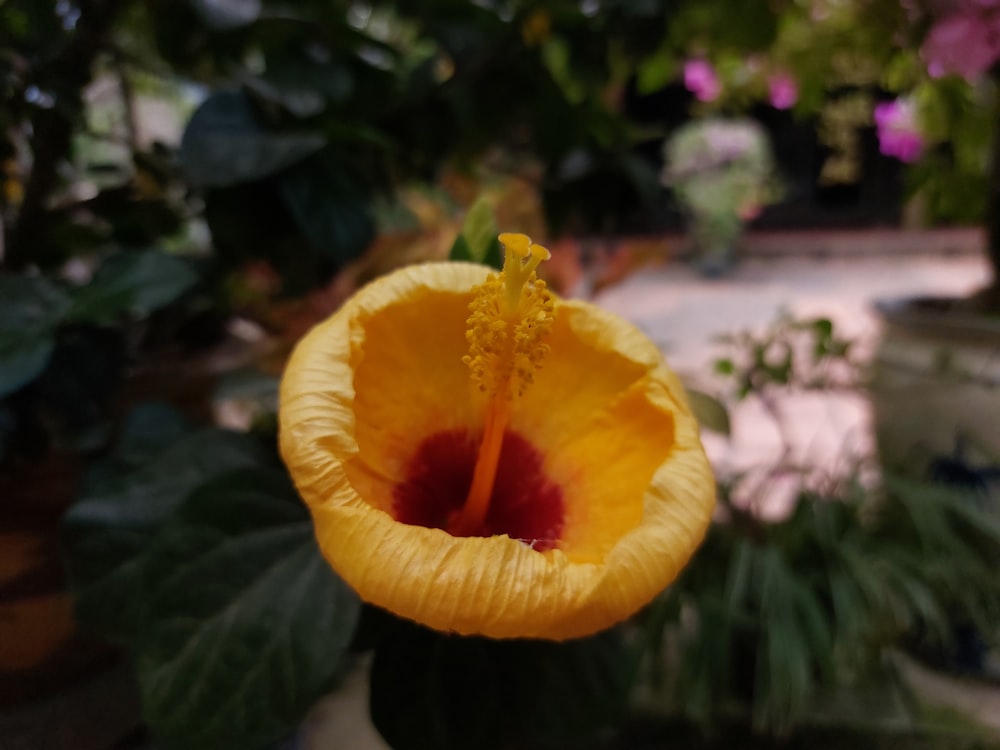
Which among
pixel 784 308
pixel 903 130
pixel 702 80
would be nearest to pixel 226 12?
pixel 784 308

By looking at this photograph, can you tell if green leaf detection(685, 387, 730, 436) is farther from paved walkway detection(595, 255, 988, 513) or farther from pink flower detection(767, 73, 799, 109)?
pink flower detection(767, 73, 799, 109)

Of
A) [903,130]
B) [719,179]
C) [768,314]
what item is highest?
[903,130]

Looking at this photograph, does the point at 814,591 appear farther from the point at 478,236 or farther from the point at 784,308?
the point at 478,236

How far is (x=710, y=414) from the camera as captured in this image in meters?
0.43

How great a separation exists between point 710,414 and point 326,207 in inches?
10.9

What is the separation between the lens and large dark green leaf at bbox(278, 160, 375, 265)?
42 centimetres

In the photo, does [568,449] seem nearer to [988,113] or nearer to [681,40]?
[681,40]

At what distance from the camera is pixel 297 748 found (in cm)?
44

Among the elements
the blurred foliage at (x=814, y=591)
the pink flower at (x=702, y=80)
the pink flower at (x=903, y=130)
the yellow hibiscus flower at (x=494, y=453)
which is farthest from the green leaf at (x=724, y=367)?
the pink flower at (x=702, y=80)

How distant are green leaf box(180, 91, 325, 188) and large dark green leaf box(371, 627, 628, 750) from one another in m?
0.28

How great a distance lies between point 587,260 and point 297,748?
830 mm

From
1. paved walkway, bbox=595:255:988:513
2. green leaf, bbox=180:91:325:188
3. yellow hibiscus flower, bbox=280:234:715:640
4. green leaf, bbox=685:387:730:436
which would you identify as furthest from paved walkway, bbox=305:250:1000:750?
green leaf, bbox=180:91:325:188

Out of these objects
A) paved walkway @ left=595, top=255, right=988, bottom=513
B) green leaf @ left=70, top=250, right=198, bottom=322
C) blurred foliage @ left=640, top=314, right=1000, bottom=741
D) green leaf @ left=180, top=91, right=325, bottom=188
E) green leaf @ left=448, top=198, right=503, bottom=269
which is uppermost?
green leaf @ left=180, top=91, right=325, bottom=188

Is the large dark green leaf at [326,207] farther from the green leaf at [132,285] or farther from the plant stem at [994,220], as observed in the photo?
the plant stem at [994,220]
